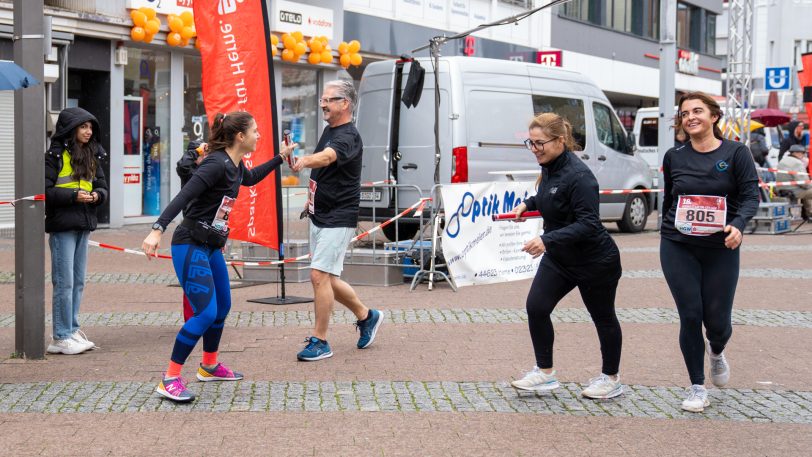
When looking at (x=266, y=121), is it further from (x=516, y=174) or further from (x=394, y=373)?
(x=516, y=174)

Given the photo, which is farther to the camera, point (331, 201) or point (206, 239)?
point (331, 201)

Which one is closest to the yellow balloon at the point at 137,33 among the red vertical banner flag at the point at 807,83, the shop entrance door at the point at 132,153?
the shop entrance door at the point at 132,153

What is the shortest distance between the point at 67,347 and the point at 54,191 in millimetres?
1057

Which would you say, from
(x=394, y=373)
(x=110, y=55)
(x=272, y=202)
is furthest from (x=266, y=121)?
(x=110, y=55)

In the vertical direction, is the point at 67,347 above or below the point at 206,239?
below

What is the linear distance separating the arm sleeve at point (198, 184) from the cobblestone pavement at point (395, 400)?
106cm

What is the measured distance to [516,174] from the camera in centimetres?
1502

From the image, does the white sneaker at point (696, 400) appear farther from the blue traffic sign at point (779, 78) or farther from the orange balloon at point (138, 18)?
the blue traffic sign at point (779, 78)

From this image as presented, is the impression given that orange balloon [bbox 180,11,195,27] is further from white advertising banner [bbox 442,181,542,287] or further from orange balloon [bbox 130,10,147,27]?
white advertising banner [bbox 442,181,542,287]

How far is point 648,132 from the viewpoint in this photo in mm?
27406

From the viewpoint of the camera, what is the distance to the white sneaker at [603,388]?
246 inches

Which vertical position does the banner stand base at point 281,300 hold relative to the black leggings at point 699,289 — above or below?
below

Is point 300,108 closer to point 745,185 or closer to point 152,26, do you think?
point 152,26

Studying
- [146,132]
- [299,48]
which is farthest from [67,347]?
[299,48]
